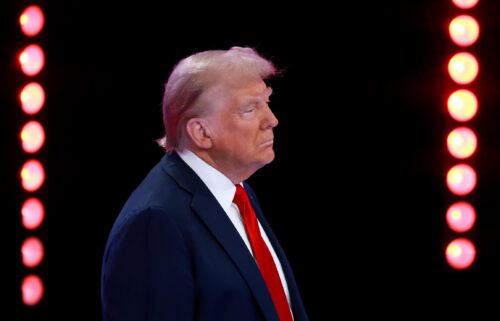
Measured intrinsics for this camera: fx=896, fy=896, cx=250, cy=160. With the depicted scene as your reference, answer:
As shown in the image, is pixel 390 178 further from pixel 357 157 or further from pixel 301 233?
pixel 301 233

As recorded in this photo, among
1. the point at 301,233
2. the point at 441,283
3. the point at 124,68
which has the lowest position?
the point at 441,283

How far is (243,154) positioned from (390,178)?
1.19 meters

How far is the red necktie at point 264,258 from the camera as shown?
6.50 ft

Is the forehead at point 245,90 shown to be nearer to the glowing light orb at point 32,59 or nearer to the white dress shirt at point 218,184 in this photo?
the white dress shirt at point 218,184

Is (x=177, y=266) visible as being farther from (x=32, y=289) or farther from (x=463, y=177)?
(x=463, y=177)

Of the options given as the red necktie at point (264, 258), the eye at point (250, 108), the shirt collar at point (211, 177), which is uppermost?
the eye at point (250, 108)

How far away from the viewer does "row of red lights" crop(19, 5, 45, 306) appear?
2.95m

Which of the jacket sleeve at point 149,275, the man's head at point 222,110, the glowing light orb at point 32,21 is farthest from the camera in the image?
the glowing light orb at point 32,21

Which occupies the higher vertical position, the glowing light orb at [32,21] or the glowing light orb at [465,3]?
the glowing light orb at [32,21]

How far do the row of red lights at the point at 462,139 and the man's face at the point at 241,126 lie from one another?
1.17 meters

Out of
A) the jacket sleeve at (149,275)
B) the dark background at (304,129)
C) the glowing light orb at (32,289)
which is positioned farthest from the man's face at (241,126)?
the glowing light orb at (32,289)

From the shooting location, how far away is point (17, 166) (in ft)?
9.72

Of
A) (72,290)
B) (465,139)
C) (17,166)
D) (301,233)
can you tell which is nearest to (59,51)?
(17,166)

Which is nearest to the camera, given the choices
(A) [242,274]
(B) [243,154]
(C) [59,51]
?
(A) [242,274]
